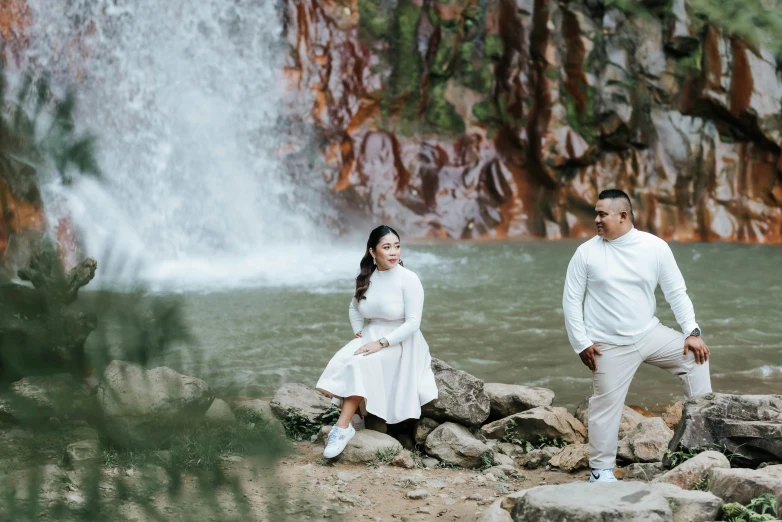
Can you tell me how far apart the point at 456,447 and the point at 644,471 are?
108 cm

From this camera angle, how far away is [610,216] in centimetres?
457

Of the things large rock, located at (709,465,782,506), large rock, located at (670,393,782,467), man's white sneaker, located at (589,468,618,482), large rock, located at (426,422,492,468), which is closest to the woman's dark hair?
large rock, located at (426,422,492,468)

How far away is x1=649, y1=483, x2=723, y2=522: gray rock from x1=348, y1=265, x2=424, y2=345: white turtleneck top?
6.66 feet

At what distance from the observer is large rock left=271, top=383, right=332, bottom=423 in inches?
207

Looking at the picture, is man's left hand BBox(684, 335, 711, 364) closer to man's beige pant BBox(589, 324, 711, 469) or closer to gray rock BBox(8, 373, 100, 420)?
man's beige pant BBox(589, 324, 711, 469)

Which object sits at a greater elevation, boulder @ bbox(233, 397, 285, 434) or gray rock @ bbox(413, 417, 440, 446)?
boulder @ bbox(233, 397, 285, 434)

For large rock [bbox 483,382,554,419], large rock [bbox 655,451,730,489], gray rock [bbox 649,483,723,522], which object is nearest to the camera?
gray rock [bbox 649,483,723,522]

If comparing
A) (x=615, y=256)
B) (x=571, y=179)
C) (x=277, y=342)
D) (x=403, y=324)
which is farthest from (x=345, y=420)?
(x=571, y=179)

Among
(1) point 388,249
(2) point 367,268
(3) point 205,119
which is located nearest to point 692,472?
(1) point 388,249

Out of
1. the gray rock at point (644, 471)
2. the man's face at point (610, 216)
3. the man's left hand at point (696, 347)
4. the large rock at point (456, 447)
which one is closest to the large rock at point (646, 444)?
the gray rock at point (644, 471)

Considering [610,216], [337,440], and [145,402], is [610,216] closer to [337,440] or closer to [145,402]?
[337,440]

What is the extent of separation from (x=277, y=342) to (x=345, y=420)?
3891 mm

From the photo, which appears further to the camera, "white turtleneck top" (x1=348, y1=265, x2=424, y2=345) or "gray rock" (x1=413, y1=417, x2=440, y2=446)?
"gray rock" (x1=413, y1=417, x2=440, y2=446)

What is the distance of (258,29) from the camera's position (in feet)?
52.3
